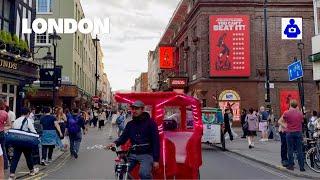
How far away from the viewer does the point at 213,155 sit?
1795 centimetres

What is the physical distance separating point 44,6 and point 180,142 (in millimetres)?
39083

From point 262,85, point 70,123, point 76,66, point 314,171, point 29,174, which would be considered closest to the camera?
point 29,174

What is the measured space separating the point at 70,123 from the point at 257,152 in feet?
24.0

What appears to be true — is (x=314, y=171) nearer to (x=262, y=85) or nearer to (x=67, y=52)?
(x=262, y=85)

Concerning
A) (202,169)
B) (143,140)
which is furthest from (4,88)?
(143,140)

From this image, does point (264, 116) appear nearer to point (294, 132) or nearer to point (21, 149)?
point (294, 132)

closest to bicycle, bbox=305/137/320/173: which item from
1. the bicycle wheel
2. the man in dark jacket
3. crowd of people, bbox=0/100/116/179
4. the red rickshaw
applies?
the bicycle wheel

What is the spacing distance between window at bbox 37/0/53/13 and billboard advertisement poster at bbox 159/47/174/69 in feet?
66.4

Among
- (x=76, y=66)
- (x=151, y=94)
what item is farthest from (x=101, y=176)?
(x=76, y=66)

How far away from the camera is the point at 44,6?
4572 centimetres

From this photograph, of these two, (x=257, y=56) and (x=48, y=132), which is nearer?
(x=48, y=132)

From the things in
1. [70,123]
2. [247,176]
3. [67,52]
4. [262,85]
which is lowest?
[247,176]

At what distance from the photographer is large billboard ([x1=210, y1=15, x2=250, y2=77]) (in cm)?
3872

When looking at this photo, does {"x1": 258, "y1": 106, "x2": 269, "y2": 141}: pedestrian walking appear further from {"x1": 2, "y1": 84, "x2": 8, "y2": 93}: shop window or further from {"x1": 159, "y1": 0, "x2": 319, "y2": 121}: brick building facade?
{"x1": 2, "y1": 84, "x2": 8, "y2": 93}: shop window
